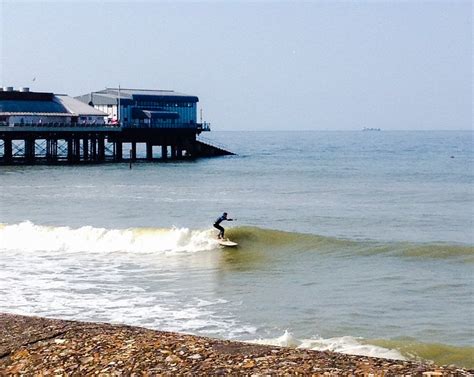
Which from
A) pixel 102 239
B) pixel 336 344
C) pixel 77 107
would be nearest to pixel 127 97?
pixel 77 107

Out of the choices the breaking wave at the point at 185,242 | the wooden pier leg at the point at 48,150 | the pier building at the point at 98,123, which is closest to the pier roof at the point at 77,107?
the pier building at the point at 98,123

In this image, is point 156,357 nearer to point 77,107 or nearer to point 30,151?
point 30,151

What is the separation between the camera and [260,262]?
2595cm

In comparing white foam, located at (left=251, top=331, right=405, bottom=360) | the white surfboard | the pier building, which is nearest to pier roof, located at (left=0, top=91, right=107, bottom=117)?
the pier building

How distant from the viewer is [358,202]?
4416cm

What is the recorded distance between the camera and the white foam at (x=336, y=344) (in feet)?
46.7

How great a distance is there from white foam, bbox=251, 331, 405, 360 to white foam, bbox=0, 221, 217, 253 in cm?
1366

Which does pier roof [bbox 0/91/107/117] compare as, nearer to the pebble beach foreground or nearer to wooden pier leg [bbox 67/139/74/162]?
wooden pier leg [bbox 67/139/74/162]

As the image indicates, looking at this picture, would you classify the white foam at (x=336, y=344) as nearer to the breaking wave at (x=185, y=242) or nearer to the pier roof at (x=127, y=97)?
A: the breaking wave at (x=185, y=242)

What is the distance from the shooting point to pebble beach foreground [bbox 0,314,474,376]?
7363 millimetres

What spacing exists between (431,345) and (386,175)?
5324 centimetres

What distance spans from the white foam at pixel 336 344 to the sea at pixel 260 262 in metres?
0.04

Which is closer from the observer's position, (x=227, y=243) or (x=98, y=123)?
(x=227, y=243)

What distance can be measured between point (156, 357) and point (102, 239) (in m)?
23.3
